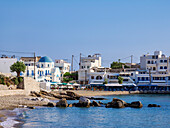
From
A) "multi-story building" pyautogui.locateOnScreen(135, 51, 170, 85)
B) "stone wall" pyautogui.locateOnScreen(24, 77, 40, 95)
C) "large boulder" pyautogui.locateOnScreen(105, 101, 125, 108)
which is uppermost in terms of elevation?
"multi-story building" pyautogui.locateOnScreen(135, 51, 170, 85)

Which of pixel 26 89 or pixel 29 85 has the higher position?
pixel 29 85

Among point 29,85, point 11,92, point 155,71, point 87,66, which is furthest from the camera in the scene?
point 87,66

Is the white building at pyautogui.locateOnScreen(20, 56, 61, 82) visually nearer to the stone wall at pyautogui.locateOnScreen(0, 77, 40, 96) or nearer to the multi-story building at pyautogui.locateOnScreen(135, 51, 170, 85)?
the multi-story building at pyautogui.locateOnScreen(135, 51, 170, 85)

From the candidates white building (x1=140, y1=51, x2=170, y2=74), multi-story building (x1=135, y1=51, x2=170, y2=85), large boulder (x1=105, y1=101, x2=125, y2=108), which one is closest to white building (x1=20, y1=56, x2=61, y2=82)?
multi-story building (x1=135, y1=51, x2=170, y2=85)

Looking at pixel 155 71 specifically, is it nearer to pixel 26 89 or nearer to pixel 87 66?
pixel 87 66

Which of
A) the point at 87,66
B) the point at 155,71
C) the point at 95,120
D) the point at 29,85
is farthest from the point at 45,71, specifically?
the point at 95,120

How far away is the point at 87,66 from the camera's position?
117 meters

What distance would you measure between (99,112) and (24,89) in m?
25.5

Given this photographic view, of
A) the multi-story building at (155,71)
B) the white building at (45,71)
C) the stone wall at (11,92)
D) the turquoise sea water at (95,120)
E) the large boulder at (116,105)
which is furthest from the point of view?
the multi-story building at (155,71)

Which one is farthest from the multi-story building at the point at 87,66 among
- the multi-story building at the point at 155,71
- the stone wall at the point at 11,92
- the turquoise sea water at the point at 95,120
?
the turquoise sea water at the point at 95,120

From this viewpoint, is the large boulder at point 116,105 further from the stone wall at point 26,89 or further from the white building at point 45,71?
the white building at point 45,71

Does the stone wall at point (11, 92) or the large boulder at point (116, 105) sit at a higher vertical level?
the stone wall at point (11, 92)

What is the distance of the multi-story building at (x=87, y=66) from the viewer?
111312 mm

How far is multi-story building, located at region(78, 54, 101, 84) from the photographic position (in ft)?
365
